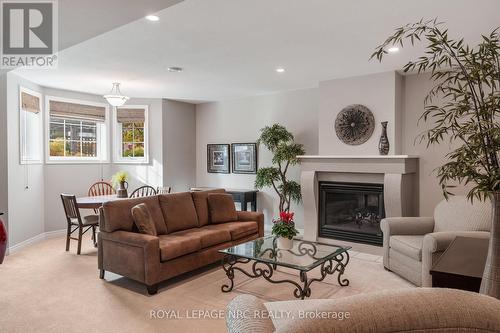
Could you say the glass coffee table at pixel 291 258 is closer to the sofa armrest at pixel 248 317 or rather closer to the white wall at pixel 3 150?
the sofa armrest at pixel 248 317

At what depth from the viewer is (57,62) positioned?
4.34 meters

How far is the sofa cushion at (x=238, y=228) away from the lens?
4328 millimetres

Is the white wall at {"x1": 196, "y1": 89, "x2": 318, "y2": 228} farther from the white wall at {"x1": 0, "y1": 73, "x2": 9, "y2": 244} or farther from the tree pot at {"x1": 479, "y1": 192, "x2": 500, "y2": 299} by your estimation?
the tree pot at {"x1": 479, "y1": 192, "x2": 500, "y2": 299}

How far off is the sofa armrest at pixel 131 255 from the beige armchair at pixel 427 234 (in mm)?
2592

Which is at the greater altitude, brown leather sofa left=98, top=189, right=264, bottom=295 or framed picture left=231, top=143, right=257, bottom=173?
framed picture left=231, top=143, right=257, bottom=173

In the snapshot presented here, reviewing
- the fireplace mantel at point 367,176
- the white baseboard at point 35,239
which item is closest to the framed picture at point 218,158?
the fireplace mantel at point 367,176

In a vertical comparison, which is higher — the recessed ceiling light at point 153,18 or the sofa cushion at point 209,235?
the recessed ceiling light at point 153,18

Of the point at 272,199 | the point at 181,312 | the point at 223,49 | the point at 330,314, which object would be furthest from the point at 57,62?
the point at 330,314

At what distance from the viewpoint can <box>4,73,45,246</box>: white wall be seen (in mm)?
4805

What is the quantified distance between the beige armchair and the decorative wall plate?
143 cm

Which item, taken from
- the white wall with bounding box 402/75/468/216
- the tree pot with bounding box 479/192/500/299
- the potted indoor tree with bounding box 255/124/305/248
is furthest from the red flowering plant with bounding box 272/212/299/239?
the white wall with bounding box 402/75/468/216

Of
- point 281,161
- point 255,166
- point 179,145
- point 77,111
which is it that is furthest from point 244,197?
point 77,111

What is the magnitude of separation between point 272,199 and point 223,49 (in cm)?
329

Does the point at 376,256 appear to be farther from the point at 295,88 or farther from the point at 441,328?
the point at 441,328
